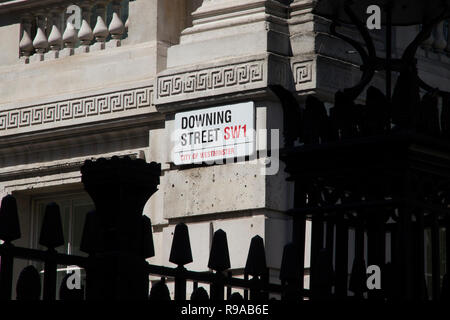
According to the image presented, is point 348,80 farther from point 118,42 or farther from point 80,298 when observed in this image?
point 80,298

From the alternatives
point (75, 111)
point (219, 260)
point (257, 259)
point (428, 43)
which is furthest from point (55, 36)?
point (219, 260)

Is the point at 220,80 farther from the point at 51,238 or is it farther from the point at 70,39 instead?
the point at 51,238

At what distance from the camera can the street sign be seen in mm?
11867

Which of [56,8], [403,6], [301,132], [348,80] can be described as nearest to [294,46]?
[348,80]

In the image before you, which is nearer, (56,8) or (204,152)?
(204,152)

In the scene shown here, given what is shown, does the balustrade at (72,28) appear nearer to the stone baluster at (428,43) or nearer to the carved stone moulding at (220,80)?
the carved stone moulding at (220,80)

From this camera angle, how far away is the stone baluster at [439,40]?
1350cm

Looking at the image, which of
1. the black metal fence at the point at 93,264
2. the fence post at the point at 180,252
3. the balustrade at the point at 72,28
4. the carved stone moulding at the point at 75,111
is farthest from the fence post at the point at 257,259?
the balustrade at the point at 72,28

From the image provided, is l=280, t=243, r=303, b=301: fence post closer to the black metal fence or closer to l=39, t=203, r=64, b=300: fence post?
the black metal fence

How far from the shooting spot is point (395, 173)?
→ 7.16 m

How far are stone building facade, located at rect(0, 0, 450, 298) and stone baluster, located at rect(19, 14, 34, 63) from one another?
0.5 inches

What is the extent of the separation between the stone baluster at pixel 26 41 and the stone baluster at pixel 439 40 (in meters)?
3.55

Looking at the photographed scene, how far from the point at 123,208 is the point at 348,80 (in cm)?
554

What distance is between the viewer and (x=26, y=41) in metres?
13.7
